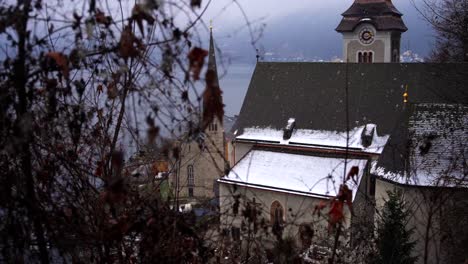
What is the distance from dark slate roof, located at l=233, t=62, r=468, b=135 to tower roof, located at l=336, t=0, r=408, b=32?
9.21m

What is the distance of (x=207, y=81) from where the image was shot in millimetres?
2131

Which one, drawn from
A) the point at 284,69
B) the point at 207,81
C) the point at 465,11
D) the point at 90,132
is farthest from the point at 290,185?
the point at 207,81

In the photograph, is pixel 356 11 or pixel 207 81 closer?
pixel 207 81

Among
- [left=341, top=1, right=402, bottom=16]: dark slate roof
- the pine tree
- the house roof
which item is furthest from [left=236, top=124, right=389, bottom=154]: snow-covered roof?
[left=341, top=1, right=402, bottom=16]: dark slate roof

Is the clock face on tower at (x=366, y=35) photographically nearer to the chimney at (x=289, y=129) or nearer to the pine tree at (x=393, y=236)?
the chimney at (x=289, y=129)

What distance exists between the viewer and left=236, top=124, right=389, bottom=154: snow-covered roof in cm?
1731

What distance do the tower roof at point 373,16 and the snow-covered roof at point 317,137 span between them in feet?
38.7

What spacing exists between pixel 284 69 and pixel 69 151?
1807 cm

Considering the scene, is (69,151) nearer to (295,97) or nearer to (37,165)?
(37,165)

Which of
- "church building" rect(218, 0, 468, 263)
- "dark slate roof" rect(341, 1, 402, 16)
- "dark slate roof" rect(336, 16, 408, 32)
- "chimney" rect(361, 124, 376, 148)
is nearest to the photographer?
"church building" rect(218, 0, 468, 263)

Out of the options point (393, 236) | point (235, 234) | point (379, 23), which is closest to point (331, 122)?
point (393, 236)

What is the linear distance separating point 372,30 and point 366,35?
0.45m

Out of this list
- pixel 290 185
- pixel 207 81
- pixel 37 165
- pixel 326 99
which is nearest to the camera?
pixel 207 81

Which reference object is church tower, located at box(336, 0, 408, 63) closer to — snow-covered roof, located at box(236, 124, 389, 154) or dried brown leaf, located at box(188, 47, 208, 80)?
snow-covered roof, located at box(236, 124, 389, 154)
